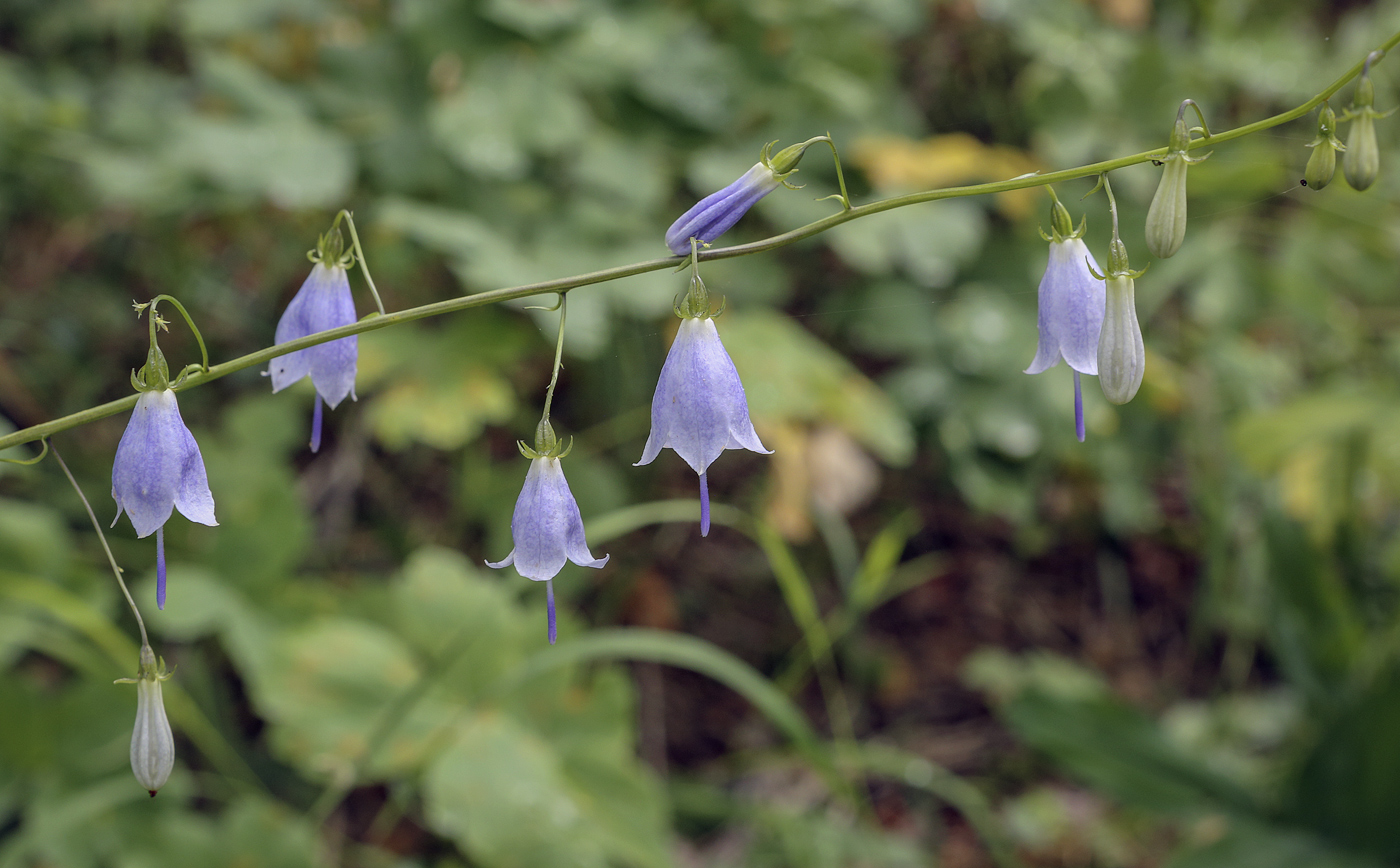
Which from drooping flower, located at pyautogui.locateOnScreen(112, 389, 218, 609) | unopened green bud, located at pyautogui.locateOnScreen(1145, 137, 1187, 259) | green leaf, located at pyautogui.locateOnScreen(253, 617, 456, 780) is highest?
unopened green bud, located at pyautogui.locateOnScreen(1145, 137, 1187, 259)

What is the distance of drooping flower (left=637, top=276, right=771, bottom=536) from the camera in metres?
1.43

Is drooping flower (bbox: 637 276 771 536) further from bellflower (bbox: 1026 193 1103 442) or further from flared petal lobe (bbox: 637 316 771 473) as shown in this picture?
bellflower (bbox: 1026 193 1103 442)

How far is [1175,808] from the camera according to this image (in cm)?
297

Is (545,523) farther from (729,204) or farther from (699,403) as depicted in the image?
(729,204)

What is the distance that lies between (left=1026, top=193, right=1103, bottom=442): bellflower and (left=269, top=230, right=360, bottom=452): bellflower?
1112mm

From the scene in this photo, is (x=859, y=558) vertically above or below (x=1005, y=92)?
below

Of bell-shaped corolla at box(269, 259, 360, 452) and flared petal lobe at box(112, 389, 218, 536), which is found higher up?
bell-shaped corolla at box(269, 259, 360, 452)

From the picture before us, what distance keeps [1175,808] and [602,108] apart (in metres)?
3.17

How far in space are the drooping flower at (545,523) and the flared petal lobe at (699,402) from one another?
5.8 inches

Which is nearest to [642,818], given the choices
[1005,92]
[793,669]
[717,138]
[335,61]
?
[793,669]

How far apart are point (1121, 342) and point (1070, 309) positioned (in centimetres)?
15

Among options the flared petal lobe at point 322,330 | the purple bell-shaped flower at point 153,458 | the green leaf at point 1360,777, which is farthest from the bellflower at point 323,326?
the green leaf at point 1360,777

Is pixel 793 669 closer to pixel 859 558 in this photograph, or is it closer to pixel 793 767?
pixel 793 767

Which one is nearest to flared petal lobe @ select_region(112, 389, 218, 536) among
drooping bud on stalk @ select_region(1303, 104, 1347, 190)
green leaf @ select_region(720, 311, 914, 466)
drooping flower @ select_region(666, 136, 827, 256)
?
drooping flower @ select_region(666, 136, 827, 256)
